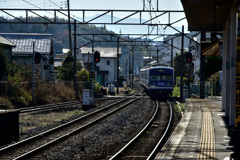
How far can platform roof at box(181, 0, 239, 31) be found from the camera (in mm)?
11969

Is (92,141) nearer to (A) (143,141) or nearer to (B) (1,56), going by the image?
(A) (143,141)

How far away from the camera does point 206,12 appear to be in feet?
46.0

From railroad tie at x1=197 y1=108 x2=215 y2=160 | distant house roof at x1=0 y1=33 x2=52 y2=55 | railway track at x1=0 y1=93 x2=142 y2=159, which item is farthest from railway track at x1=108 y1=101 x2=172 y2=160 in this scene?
distant house roof at x1=0 y1=33 x2=52 y2=55

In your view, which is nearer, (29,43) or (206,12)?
(206,12)

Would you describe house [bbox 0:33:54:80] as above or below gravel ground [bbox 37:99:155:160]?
above

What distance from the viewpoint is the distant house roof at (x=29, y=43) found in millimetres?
47922

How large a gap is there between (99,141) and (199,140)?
145 inches

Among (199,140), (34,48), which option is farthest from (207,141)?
(34,48)

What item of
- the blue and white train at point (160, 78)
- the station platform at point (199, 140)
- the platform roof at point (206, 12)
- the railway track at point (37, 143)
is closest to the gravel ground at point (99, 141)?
the railway track at point (37, 143)

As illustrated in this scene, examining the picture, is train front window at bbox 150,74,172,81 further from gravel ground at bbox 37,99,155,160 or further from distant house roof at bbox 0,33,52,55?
distant house roof at bbox 0,33,52,55

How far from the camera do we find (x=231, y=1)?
11227mm

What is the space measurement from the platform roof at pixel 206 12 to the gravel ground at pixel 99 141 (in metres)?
5.02

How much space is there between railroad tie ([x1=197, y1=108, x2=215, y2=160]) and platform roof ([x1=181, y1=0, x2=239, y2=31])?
3505 mm

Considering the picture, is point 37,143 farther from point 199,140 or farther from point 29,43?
point 29,43
